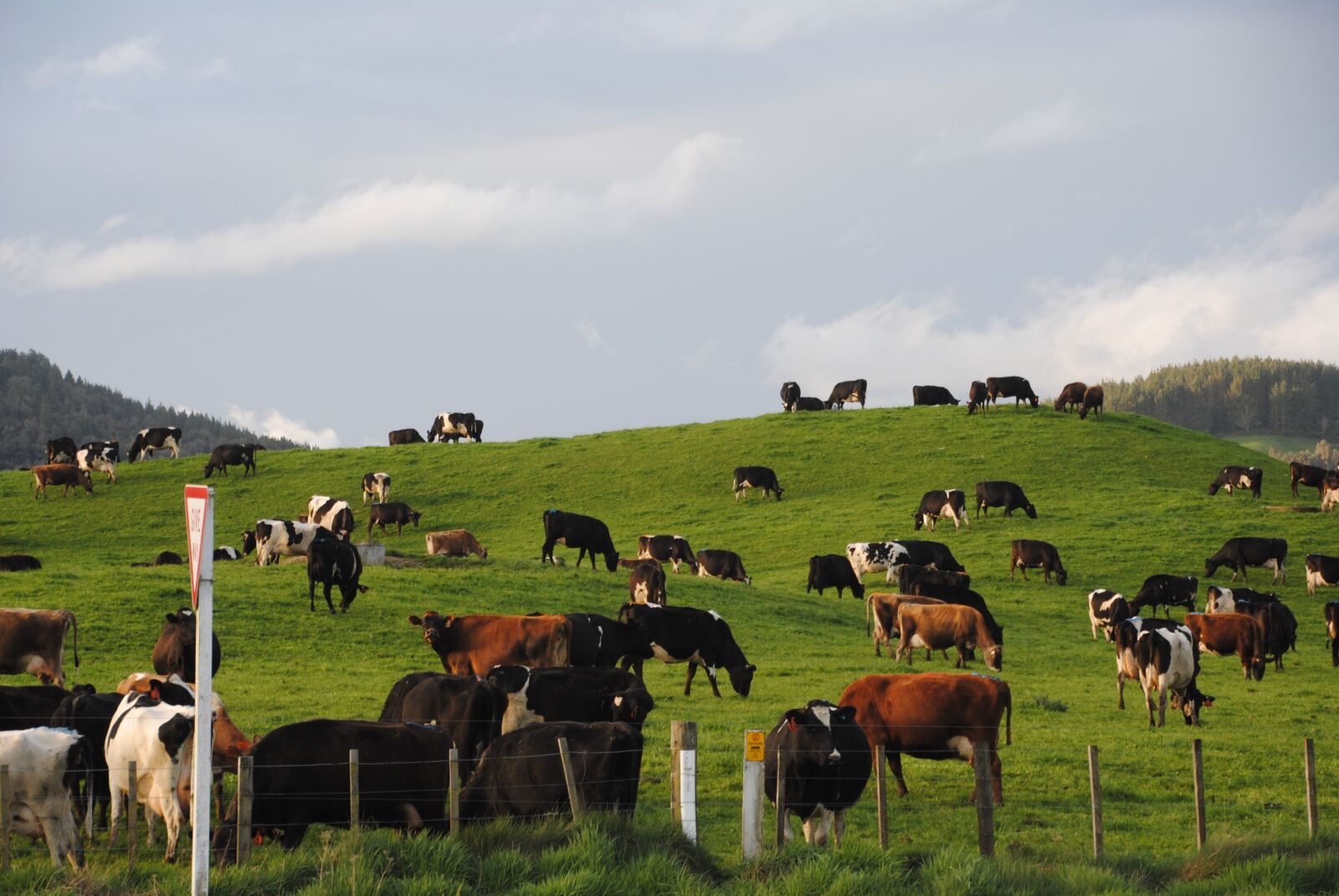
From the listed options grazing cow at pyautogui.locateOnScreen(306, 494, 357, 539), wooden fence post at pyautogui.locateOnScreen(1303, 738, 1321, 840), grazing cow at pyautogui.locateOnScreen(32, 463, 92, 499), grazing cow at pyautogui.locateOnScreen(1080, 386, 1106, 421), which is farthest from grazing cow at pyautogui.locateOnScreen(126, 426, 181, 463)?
wooden fence post at pyautogui.locateOnScreen(1303, 738, 1321, 840)

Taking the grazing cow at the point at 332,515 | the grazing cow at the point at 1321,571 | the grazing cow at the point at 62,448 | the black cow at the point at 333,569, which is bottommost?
the grazing cow at the point at 1321,571

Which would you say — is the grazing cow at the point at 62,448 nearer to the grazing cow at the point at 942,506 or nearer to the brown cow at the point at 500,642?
the grazing cow at the point at 942,506

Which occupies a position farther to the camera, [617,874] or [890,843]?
[890,843]

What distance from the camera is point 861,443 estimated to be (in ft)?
203

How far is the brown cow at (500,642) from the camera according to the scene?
67.7ft

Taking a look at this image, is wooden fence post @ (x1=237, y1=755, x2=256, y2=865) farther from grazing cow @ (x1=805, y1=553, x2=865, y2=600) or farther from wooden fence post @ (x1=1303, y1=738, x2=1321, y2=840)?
grazing cow @ (x1=805, y1=553, x2=865, y2=600)

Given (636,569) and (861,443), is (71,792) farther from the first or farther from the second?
(861,443)

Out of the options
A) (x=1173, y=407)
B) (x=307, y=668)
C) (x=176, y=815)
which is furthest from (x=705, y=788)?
(x=1173, y=407)

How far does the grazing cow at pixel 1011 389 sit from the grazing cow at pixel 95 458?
1688 inches

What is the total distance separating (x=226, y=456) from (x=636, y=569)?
33912mm

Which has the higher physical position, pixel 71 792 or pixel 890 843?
pixel 71 792

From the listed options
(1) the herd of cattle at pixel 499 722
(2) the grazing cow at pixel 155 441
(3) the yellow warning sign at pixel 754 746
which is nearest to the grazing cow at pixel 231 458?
(2) the grazing cow at pixel 155 441

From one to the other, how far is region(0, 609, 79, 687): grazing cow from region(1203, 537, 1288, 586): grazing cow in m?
33.5

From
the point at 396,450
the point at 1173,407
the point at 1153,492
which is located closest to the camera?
the point at 1153,492
